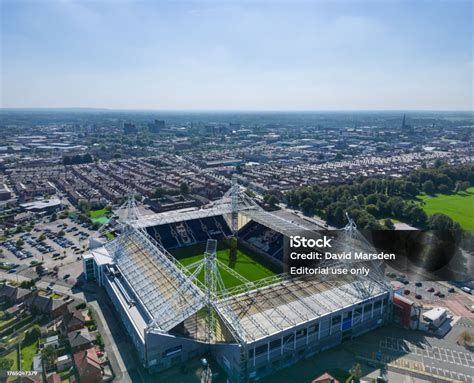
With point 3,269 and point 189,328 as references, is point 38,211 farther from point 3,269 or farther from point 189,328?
point 189,328

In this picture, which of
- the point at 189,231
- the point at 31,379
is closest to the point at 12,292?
the point at 31,379

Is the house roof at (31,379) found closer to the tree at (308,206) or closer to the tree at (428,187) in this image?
the tree at (308,206)

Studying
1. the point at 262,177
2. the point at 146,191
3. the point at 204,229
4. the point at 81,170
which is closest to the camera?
the point at 204,229

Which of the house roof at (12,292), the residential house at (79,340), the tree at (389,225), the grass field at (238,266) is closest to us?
the residential house at (79,340)

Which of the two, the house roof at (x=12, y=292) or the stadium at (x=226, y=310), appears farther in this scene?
the house roof at (x=12, y=292)

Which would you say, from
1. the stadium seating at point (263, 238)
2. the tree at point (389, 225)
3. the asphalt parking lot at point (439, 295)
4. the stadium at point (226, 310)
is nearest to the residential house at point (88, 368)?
the stadium at point (226, 310)

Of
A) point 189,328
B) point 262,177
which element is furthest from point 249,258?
point 262,177
